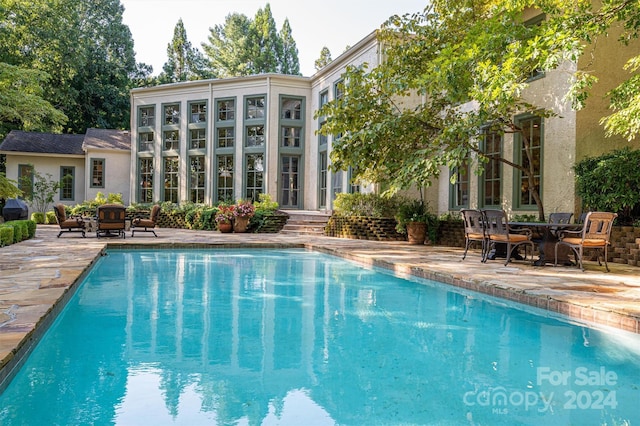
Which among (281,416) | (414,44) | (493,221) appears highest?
(414,44)

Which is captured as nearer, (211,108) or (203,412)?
(203,412)

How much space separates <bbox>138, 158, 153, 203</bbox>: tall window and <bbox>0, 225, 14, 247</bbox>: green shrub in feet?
36.2

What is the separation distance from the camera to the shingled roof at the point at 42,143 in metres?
21.9

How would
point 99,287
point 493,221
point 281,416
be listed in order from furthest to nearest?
point 493,221 → point 99,287 → point 281,416

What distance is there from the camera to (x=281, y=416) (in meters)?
2.68

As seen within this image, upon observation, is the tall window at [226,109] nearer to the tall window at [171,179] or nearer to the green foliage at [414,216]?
the tall window at [171,179]

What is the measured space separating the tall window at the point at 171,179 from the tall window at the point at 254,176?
358 cm

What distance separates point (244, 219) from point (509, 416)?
46.0ft

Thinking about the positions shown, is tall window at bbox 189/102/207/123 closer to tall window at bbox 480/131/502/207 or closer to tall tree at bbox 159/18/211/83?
tall window at bbox 480/131/502/207

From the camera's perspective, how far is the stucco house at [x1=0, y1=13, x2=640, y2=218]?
1415 centimetres

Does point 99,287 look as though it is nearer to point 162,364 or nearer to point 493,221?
point 162,364

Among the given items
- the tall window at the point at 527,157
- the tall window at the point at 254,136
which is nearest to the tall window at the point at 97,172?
the tall window at the point at 254,136

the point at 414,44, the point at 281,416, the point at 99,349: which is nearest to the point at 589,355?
the point at 281,416

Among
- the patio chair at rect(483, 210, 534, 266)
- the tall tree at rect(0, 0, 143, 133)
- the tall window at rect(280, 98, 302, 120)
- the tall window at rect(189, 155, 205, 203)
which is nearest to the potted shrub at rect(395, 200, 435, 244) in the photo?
the patio chair at rect(483, 210, 534, 266)
